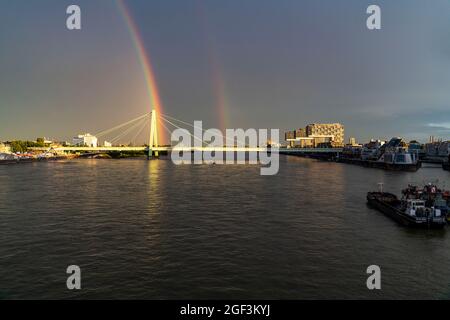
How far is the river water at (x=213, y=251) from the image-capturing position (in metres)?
13.7

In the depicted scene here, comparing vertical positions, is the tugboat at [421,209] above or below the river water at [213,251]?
above

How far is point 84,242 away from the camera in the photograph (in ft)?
63.7

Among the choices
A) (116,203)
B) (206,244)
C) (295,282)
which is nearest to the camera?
(295,282)

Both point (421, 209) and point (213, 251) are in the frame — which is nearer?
point (213, 251)

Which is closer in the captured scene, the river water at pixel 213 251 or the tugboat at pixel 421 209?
the river water at pixel 213 251

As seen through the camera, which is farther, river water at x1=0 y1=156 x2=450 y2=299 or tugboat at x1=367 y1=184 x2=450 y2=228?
tugboat at x1=367 y1=184 x2=450 y2=228

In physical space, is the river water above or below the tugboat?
below

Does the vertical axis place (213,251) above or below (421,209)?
below

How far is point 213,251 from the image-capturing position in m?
18.0

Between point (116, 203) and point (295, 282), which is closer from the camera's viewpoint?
point (295, 282)

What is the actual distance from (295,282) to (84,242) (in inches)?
463

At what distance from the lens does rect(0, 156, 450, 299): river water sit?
1370 cm
